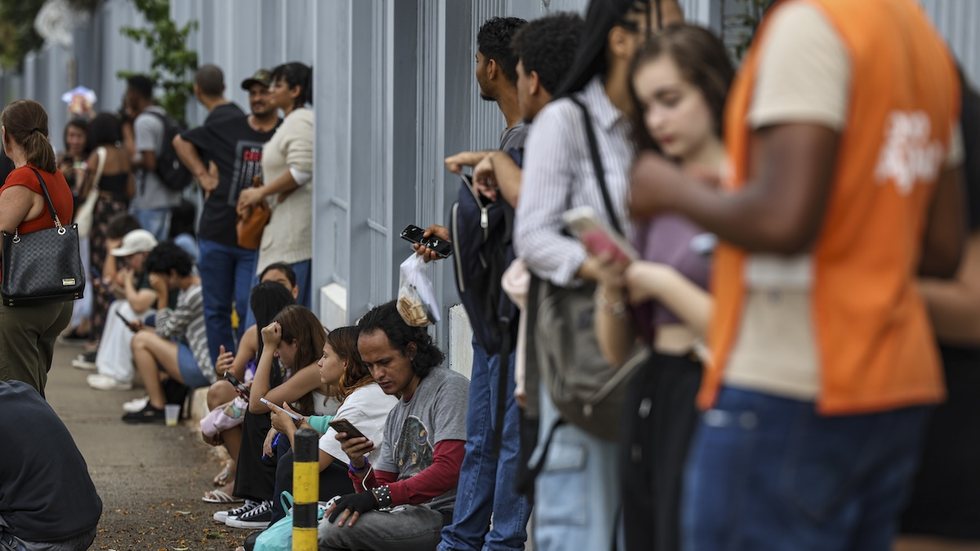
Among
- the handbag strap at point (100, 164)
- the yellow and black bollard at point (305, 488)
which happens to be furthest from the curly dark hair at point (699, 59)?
the handbag strap at point (100, 164)

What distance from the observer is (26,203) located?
26.0ft

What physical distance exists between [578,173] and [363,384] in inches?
130

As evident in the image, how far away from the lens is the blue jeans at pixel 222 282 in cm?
1062

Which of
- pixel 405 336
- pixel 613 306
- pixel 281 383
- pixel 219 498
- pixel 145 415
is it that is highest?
pixel 613 306

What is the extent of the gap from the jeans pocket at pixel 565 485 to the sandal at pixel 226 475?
4.91 m

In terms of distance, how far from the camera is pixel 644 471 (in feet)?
11.5

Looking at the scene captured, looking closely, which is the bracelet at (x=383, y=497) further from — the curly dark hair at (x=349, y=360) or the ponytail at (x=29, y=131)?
the ponytail at (x=29, y=131)

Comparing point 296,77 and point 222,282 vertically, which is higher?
point 296,77

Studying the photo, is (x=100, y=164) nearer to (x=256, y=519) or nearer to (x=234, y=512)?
(x=234, y=512)

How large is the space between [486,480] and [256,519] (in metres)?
2.25

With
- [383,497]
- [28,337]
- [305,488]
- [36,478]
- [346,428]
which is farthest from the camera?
[28,337]

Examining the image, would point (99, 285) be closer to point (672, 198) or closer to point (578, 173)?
point (578, 173)

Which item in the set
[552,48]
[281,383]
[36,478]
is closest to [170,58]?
[281,383]

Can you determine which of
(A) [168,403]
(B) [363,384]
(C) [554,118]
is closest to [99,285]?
(A) [168,403]
